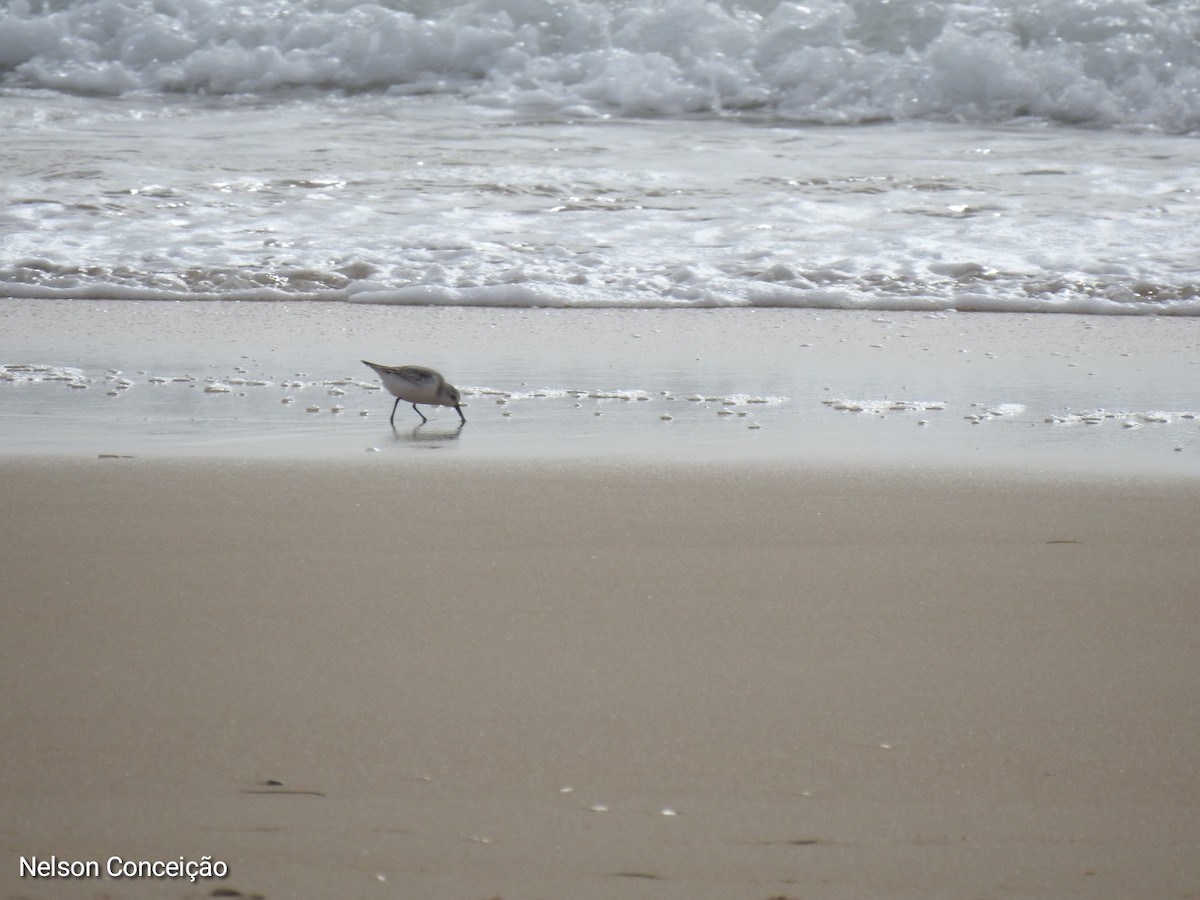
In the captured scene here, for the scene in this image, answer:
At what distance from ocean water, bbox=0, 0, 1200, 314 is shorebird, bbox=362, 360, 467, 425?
1.75 m

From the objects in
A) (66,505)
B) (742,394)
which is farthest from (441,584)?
(742,394)

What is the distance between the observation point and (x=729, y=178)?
736 centimetres

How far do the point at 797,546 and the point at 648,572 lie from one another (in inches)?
12.9

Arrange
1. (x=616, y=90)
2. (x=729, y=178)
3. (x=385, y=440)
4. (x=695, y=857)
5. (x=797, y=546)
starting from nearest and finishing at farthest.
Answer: (x=695, y=857) → (x=797, y=546) → (x=385, y=440) → (x=729, y=178) → (x=616, y=90)

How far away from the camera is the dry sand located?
1504 mm

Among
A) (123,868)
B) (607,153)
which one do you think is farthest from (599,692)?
(607,153)

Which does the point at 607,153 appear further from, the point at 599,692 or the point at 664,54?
the point at 599,692

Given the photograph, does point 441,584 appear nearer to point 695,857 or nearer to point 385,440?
point 695,857

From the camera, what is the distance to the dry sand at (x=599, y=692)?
4.93 ft

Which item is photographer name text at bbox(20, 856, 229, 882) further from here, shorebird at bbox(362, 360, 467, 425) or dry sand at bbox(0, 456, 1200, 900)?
shorebird at bbox(362, 360, 467, 425)

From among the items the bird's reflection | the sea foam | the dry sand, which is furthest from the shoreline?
the sea foam

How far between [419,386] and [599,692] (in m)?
1.78

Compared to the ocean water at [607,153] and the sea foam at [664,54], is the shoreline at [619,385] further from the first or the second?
the sea foam at [664,54]

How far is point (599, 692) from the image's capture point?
74.0 inches
